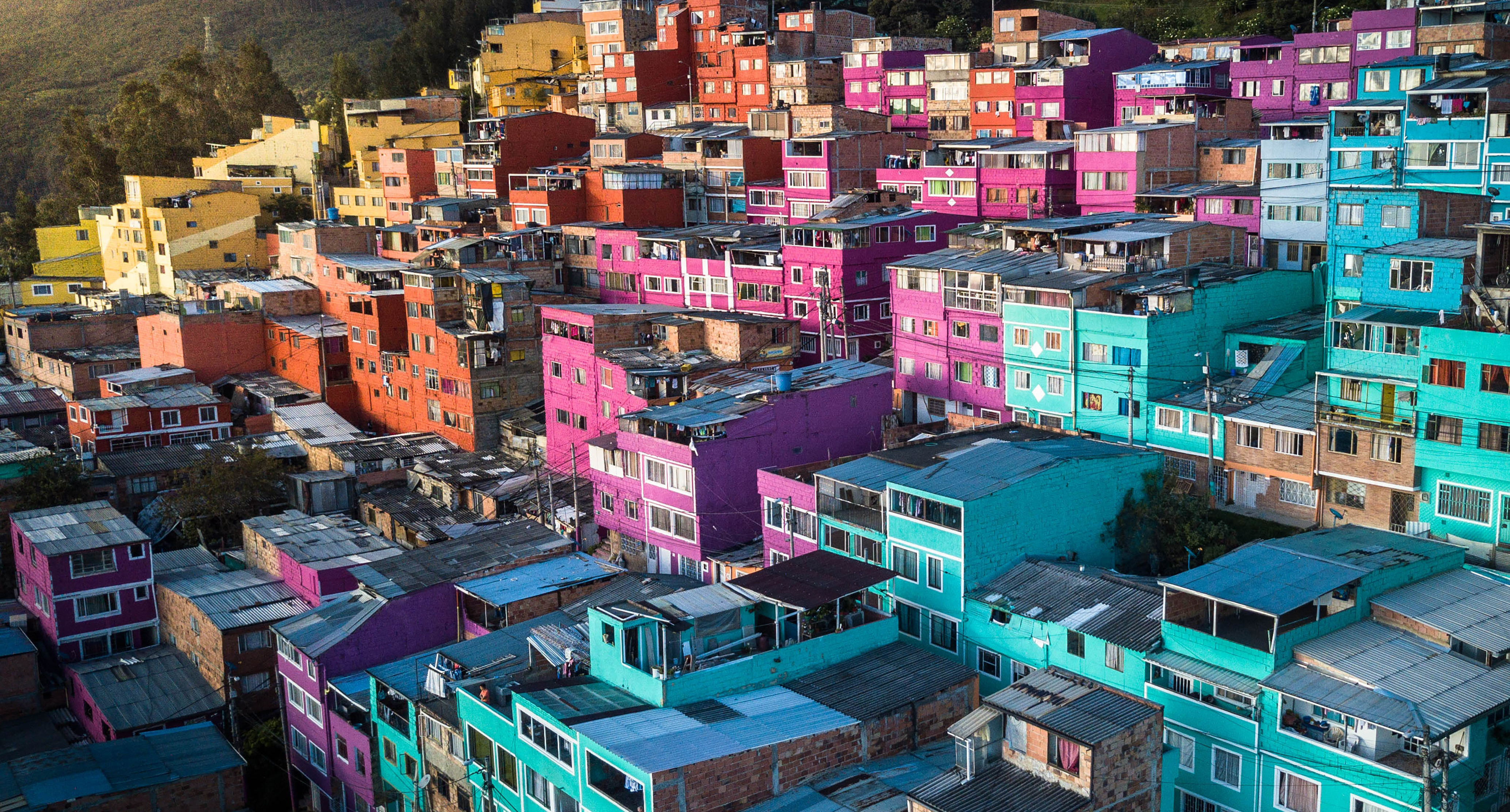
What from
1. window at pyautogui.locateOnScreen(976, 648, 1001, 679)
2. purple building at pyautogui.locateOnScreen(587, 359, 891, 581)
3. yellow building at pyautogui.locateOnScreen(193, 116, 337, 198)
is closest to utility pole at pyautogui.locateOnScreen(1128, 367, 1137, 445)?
purple building at pyautogui.locateOnScreen(587, 359, 891, 581)

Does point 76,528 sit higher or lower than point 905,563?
lower

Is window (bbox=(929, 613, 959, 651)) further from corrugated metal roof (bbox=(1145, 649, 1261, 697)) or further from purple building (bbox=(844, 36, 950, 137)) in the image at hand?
purple building (bbox=(844, 36, 950, 137))

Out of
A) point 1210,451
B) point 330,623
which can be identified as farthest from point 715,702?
point 1210,451

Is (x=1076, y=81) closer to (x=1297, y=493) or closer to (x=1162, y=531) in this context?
(x=1297, y=493)

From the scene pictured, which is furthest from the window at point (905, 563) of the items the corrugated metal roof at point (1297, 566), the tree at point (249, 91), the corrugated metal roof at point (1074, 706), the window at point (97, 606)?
the tree at point (249, 91)

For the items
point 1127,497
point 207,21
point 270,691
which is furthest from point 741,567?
point 207,21

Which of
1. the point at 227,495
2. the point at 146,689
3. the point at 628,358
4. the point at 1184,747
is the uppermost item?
→ the point at 628,358
